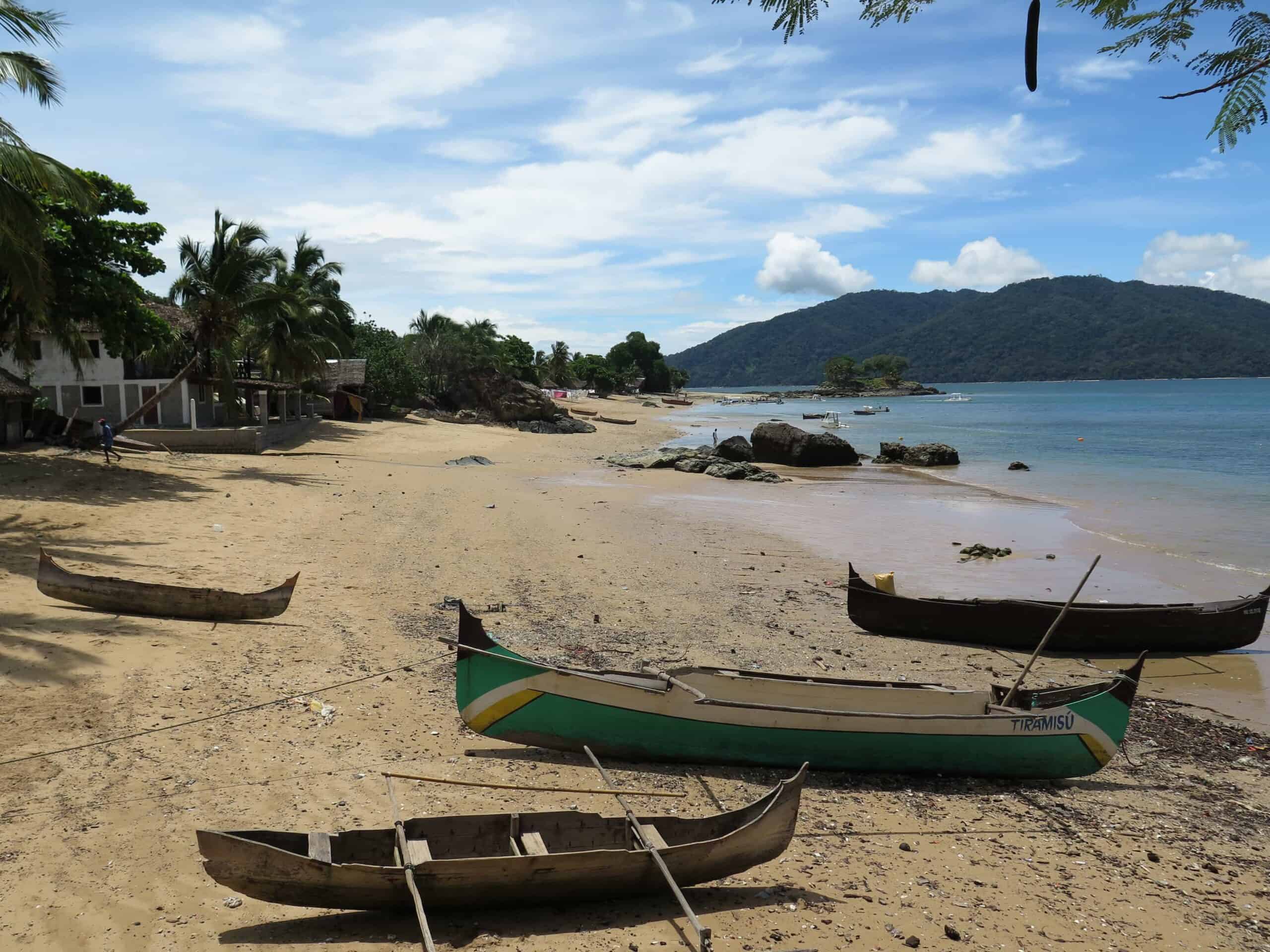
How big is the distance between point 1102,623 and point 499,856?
362 inches

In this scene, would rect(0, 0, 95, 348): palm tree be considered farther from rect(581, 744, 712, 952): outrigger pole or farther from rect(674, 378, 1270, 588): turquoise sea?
rect(674, 378, 1270, 588): turquoise sea

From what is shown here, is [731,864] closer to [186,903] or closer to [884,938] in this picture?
[884,938]

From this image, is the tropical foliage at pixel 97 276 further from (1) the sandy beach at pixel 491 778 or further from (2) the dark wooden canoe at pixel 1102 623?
(2) the dark wooden canoe at pixel 1102 623

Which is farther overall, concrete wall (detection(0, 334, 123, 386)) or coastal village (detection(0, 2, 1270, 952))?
concrete wall (detection(0, 334, 123, 386))

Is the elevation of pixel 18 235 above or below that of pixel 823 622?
above

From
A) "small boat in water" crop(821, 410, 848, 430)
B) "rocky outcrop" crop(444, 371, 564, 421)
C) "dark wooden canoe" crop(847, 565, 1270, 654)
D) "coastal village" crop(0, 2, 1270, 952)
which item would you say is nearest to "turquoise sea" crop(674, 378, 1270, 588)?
"small boat in water" crop(821, 410, 848, 430)

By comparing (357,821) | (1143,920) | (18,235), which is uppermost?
(18,235)

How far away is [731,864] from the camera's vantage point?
515 centimetres

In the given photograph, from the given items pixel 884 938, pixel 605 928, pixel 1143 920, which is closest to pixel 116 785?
pixel 605 928

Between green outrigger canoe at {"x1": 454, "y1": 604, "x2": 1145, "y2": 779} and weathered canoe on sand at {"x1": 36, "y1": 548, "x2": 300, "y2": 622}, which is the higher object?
weathered canoe on sand at {"x1": 36, "y1": 548, "x2": 300, "y2": 622}

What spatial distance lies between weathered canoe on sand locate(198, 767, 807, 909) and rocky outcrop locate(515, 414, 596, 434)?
44.4 metres

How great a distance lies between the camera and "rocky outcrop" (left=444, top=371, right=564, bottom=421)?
52250mm

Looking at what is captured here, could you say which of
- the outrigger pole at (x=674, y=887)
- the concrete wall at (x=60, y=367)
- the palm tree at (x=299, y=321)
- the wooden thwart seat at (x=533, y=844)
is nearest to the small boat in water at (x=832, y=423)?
the palm tree at (x=299, y=321)

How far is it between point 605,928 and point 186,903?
241 cm
